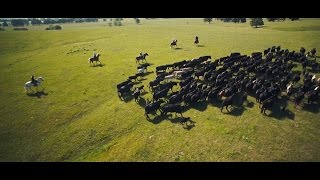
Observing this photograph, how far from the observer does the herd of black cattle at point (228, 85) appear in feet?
63.9

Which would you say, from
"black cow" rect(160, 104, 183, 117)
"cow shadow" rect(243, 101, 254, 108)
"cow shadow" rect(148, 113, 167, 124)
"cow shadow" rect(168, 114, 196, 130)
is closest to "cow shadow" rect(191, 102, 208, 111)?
"black cow" rect(160, 104, 183, 117)

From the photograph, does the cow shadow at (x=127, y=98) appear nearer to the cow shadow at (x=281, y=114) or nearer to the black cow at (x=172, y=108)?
the black cow at (x=172, y=108)

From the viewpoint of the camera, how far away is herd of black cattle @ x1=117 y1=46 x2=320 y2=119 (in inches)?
767

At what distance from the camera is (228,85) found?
71.1 ft

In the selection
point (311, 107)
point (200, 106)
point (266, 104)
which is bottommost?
point (200, 106)

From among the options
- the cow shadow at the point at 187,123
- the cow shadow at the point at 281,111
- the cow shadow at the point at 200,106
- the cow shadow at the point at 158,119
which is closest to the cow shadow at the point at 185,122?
the cow shadow at the point at 187,123

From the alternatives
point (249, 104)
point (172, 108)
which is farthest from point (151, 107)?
point (249, 104)

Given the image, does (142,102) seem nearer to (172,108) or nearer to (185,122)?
(172,108)

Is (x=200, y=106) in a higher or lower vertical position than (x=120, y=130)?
higher

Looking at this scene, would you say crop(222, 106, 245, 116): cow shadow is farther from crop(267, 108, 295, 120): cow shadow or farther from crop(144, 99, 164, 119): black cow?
crop(144, 99, 164, 119): black cow
